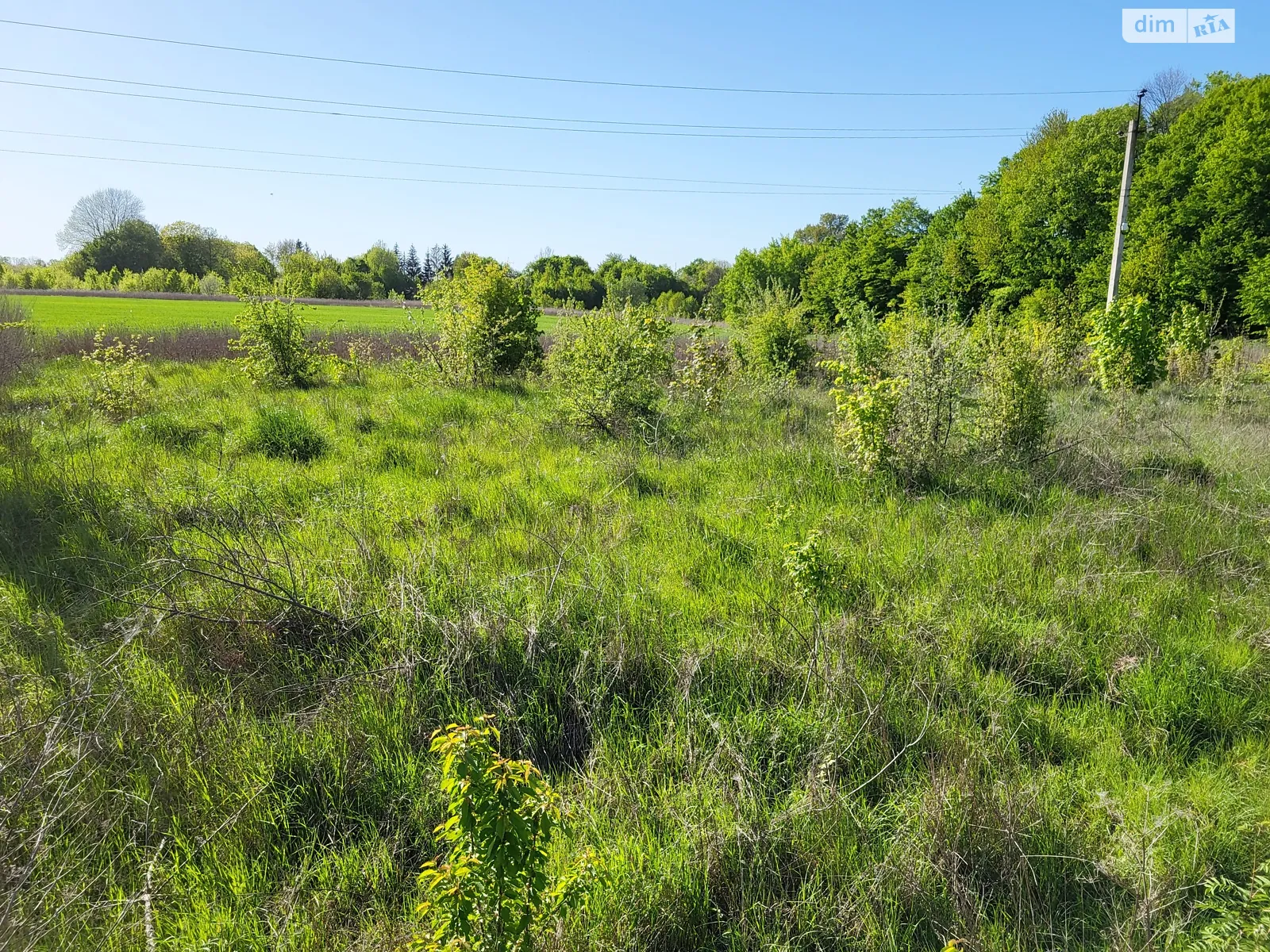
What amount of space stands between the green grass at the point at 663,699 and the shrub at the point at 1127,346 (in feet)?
17.9

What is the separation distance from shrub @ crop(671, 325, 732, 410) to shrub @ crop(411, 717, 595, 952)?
7967 millimetres

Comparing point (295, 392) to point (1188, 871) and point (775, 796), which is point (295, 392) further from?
point (1188, 871)

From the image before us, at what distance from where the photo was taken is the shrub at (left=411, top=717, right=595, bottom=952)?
5.30ft

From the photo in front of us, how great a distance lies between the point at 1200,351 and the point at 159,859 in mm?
17826

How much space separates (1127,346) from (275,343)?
14.4 m

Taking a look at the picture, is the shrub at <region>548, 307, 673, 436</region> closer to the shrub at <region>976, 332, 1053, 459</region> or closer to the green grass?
the green grass

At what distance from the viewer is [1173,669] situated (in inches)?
128

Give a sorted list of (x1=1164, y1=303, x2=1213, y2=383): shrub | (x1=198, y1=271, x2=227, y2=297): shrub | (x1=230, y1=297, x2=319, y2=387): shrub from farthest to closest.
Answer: (x1=198, y1=271, x2=227, y2=297): shrub < (x1=1164, y1=303, x2=1213, y2=383): shrub < (x1=230, y1=297, x2=319, y2=387): shrub

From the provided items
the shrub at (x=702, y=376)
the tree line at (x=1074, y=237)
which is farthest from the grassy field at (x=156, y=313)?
the shrub at (x=702, y=376)

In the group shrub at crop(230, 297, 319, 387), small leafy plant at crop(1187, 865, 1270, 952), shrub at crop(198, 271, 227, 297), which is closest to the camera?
small leafy plant at crop(1187, 865, 1270, 952)

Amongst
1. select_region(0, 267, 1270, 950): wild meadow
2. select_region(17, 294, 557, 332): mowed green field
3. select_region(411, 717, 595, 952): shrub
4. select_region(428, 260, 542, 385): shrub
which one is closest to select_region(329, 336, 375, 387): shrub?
select_region(428, 260, 542, 385): shrub

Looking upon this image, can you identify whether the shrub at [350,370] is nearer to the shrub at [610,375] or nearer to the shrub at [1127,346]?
the shrub at [610,375]

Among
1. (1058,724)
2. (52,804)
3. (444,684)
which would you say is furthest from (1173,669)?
(52,804)

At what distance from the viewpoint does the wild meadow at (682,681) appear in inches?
82.7
